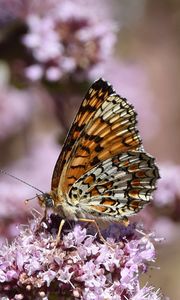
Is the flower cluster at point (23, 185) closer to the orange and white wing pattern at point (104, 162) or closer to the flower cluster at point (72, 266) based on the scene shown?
the orange and white wing pattern at point (104, 162)

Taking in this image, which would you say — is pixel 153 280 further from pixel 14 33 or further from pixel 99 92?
pixel 99 92

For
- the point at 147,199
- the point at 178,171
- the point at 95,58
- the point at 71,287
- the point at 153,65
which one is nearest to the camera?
the point at 71,287

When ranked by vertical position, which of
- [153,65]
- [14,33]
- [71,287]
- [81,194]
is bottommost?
[71,287]

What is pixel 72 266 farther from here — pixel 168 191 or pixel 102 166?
pixel 168 191

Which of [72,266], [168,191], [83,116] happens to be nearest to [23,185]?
[168,191]

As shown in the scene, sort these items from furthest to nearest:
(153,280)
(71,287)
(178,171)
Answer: (153,280)
(178,171)
(71,287)

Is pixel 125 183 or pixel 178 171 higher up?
pixel 178 171

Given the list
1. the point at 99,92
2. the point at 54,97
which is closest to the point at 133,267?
the point at 99,92
